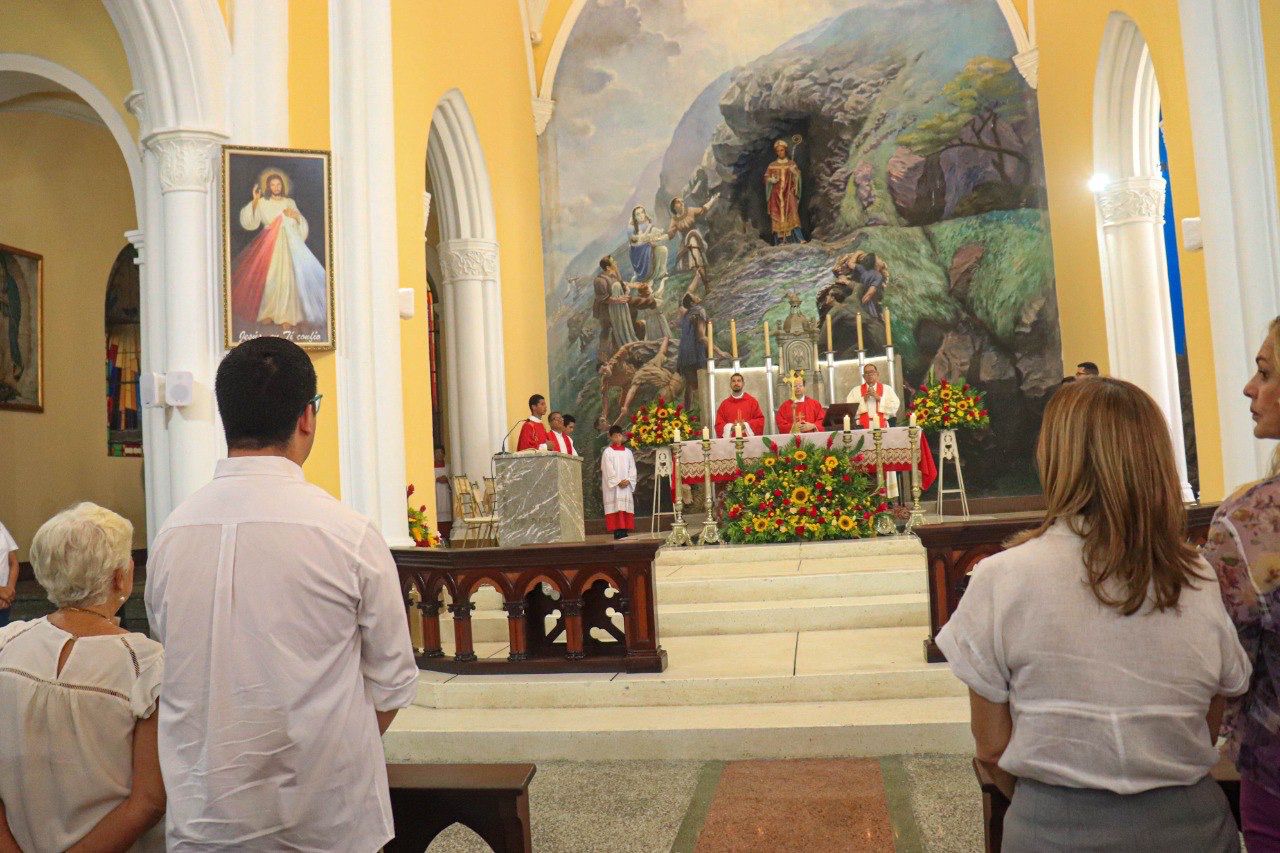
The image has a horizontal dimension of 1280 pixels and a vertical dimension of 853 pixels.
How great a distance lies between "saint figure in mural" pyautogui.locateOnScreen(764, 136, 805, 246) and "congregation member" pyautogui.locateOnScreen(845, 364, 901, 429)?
9.76ft

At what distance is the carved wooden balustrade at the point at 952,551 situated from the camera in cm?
594

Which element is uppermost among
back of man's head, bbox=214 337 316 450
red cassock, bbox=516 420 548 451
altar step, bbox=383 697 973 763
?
red cassock, bbox=516 420 548 451

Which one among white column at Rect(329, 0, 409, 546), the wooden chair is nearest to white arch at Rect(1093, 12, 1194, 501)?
the wooden chair

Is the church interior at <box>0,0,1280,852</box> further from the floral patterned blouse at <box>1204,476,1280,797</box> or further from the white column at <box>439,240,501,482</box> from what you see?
the floral patterned blouse at <box>1204,476,1280,797</box>

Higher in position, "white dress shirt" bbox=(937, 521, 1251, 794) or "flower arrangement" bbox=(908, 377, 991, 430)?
"flower arrangement" bbox=(908, 377, 991, 430)

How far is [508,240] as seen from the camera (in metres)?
14.2

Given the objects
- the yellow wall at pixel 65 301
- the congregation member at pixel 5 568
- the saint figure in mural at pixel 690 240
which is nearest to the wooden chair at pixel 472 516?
the congregation member at pixel 5 568

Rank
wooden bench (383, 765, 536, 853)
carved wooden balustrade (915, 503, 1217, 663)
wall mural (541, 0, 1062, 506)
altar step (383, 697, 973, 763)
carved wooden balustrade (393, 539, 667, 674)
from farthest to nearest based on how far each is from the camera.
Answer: wall mural (541, 0, 1062, 506) → carved wooden balustrade (393, 539, 667, 674) → carved wooden balustrade (915, 503, 1217, 663) → altar step (383, 697, 973, 763) → wooden bench (383, 765, 536, 853)

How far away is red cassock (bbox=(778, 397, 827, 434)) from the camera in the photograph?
12016 millimetres

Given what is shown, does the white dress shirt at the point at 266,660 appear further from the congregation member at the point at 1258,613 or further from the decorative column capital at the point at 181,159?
the decorative column capital at the point at 181,159

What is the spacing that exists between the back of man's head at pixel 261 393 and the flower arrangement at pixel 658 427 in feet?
36.8

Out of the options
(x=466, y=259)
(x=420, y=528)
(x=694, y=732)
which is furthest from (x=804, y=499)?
(x=466, y=259)

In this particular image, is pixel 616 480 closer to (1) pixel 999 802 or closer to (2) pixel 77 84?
(2) pixel 77 84

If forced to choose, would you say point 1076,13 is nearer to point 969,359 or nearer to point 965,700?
point 969,359
